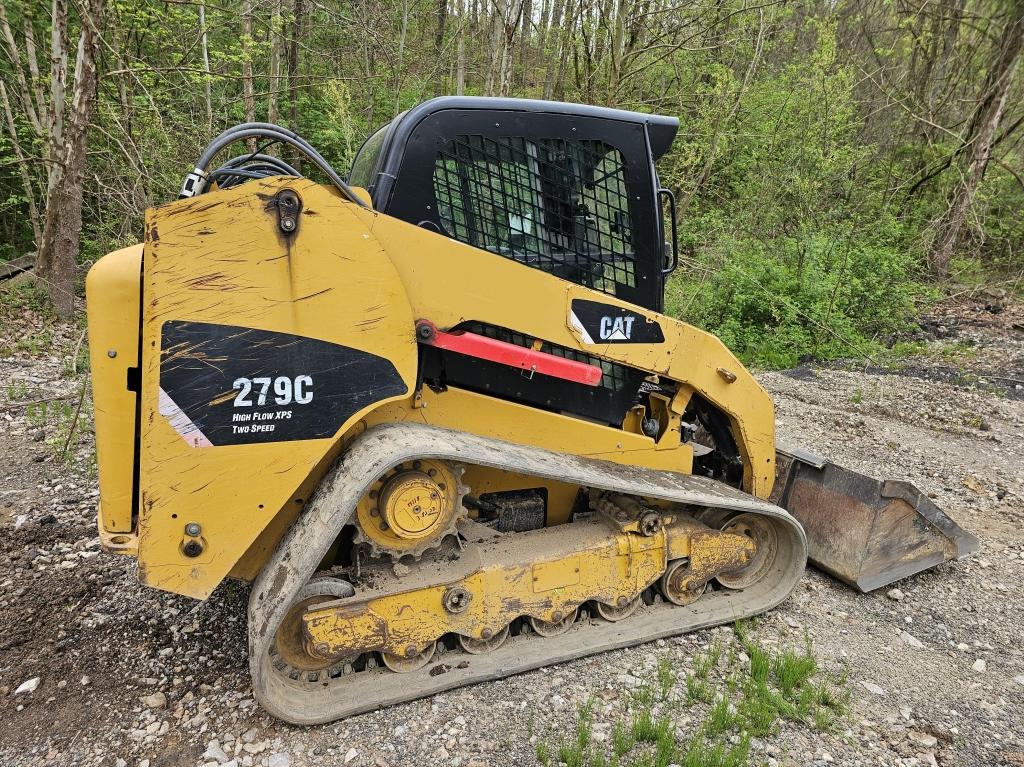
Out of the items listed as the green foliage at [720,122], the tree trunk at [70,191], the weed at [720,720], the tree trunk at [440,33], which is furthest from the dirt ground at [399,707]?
the tree trunk at [440,33]

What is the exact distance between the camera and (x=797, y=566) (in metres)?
3.19

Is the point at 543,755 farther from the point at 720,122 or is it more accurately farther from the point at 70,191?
the point at 720,122

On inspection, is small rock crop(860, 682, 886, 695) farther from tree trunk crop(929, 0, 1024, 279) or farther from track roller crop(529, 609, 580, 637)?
tree trunk crop(929, 0, 1024, 279)

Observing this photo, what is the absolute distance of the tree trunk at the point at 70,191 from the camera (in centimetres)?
679

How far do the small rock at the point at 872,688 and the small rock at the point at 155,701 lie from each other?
2857mm

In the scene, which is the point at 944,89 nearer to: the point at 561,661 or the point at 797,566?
the point at 797,566

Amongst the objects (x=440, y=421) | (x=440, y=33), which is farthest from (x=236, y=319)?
(x=440, y=33)

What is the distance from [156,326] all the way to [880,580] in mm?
3574

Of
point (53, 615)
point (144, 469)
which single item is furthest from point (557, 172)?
point (53, 615)

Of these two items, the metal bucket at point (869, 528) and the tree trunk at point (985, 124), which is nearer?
the metal bucket at point (869, 528)

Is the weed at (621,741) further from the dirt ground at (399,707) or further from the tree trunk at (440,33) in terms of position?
the tree trunk at (440,33)

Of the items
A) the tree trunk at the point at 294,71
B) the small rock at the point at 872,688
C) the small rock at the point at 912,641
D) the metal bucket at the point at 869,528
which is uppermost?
the tree trunk at the point at 294,71

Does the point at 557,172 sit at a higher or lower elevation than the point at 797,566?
higher

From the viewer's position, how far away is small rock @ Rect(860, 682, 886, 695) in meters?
2.67
